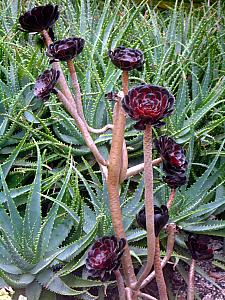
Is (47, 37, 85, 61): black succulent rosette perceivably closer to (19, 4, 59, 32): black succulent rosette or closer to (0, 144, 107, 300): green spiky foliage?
(19, 4, 59, 32): black succulent rosette

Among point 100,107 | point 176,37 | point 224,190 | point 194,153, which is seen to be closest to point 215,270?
point 224,190

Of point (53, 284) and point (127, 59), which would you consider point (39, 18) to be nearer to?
point (127, 59)

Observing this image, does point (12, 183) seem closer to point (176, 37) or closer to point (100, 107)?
point (100, 107)

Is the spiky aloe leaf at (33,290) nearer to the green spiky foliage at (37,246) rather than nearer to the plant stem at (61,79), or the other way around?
the green spiky foliage at (37,246)

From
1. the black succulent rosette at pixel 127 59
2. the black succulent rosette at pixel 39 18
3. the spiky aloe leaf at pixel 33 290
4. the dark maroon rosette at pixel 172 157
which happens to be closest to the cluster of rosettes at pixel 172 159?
the dark maroon rosette at pixel 172 157

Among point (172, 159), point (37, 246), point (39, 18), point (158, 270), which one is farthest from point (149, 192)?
point (37, 246)

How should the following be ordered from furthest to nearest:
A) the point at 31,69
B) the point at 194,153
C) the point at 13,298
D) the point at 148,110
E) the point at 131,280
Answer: the point at 31,69
the point at 194,153
the point at 13,298
the point at 131,280
the point at 148,110

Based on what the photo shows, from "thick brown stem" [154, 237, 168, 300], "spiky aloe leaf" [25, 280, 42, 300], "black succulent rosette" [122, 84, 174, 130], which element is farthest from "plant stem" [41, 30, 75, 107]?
"spiky aloe leaf" [25, 280, 42, 300]
